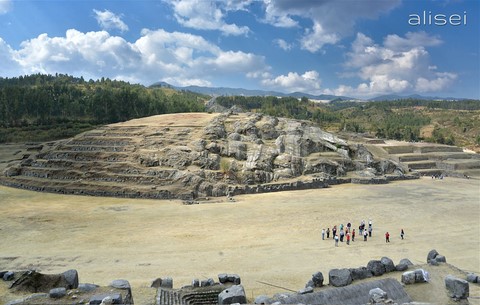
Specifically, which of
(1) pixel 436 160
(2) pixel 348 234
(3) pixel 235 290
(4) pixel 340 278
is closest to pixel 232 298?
(3) pixel 235 290

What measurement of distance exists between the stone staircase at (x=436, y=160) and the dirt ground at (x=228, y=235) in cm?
1994

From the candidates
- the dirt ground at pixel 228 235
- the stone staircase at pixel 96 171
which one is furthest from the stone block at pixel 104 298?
the stone staircase at pixel 96 171

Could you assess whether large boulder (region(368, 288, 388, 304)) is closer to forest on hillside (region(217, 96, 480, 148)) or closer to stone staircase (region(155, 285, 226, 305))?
stone staircase (region(155, 285, 226, 305))

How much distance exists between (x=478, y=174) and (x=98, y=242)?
63163 mm

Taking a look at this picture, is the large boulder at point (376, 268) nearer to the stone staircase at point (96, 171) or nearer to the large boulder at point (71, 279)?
the large boulder at point (71, 279)

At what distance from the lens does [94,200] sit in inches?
1575

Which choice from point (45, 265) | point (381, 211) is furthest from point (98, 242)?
point (381, 211)

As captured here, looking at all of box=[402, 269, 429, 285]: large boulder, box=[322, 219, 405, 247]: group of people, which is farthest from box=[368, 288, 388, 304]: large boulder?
box=[322, 219, 405, 247]: group of people

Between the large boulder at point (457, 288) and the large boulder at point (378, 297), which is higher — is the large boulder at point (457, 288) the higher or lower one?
the lower one

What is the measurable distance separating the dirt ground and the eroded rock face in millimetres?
3986

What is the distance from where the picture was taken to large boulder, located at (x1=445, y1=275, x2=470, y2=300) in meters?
11.8

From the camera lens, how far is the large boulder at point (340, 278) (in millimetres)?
13234

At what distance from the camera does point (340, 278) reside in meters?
13.3

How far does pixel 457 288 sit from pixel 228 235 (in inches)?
662
